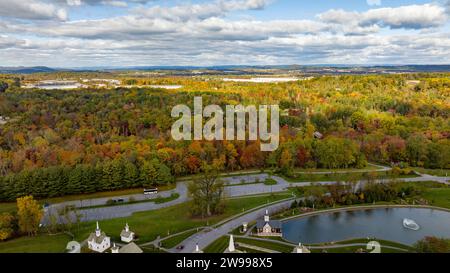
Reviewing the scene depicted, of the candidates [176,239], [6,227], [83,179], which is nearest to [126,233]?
[176,239]

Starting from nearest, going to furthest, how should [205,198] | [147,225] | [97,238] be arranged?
1. [97,238]
2. [147,225]
3. [205,198]

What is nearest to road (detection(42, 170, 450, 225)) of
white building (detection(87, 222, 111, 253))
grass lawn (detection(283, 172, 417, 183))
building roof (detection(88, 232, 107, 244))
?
grass lawn (detection(283, 172, 417, 183))

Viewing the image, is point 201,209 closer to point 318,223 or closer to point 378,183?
point 318,223

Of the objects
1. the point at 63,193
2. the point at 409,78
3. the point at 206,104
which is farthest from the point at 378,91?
the point at 63,193

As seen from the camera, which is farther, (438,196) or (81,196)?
(81,196)

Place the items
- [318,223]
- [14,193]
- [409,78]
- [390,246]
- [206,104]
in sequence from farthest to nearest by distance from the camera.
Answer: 1. [409,78]
2. [206,104]
3. [14,193]
4. [318,223]
5. [390,246]

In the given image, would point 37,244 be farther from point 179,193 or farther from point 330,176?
point 330,176

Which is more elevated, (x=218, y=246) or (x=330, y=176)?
(x=330, y=176)

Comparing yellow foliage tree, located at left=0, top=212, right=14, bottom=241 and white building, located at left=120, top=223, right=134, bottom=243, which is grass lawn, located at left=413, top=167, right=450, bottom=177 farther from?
yellow foliage tree, located at left=0, top=212, right=14, bottom=241
